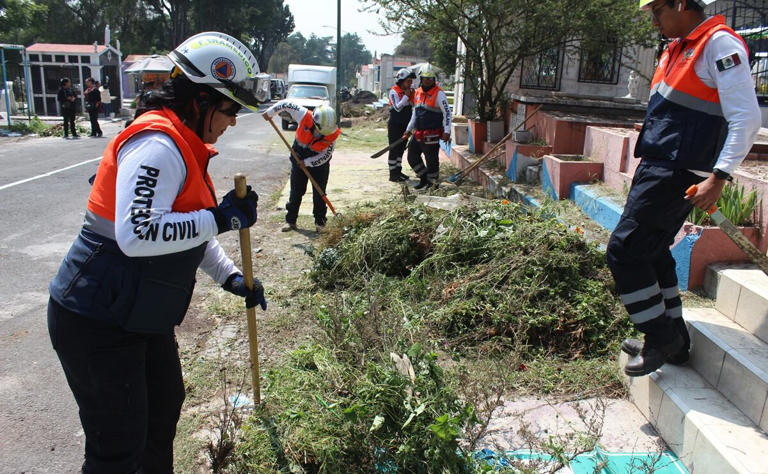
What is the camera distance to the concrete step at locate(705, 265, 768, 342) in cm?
279

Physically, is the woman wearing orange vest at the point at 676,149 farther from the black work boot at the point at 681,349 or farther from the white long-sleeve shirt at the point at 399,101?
the white long-sleeve shirt at the point at 399,101

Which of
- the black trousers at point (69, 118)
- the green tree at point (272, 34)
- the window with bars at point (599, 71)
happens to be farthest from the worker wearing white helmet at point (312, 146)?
the green tree at point (272, 34)

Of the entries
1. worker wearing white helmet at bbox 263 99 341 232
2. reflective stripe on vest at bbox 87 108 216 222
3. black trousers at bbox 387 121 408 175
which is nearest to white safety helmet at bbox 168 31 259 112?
reflective stripe on vest at bbox 87 108 216 222

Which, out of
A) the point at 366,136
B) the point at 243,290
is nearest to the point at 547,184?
the point at 243,290

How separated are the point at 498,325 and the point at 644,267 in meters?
1.22

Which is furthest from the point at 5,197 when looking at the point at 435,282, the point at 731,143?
the point at 731,143

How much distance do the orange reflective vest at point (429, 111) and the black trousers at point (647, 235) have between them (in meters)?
6.38

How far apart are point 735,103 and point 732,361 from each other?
116 centimetres

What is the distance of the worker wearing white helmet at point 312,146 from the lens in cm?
658

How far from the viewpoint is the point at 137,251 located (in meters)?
1.78

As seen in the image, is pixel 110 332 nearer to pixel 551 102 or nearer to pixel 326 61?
pixel 551 102

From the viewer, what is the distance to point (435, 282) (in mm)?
4273

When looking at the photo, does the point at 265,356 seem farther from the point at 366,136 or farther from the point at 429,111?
the point at 366,136

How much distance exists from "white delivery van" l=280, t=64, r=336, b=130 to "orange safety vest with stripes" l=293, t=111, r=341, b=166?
16729mm
